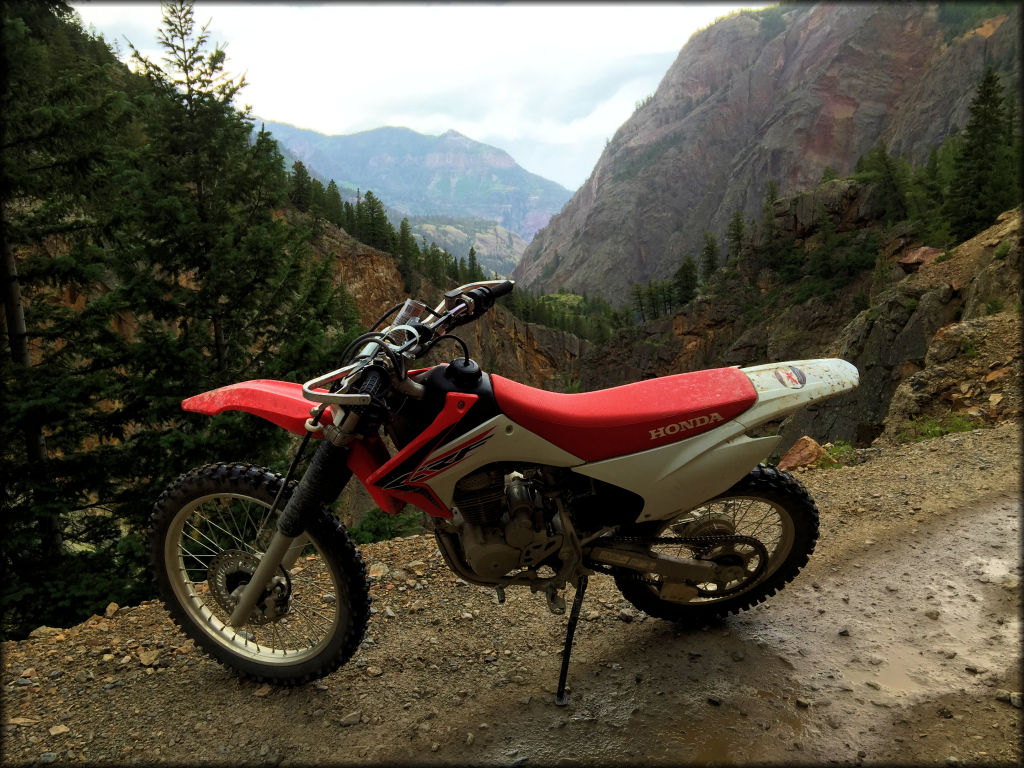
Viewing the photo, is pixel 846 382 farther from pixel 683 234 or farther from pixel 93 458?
pixel 683 234

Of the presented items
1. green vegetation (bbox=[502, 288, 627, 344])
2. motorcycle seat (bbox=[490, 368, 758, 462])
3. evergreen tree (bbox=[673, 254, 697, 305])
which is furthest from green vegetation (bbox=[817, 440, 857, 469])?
evergreen tree (bbox=[673, 254, 697, 305])

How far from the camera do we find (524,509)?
8.47ft

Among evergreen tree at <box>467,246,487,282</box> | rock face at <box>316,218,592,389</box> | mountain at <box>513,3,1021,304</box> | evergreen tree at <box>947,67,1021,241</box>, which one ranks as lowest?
rock face at <box>316,218,592,389</box>

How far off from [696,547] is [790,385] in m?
1.00

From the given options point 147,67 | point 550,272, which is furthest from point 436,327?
point 550,272

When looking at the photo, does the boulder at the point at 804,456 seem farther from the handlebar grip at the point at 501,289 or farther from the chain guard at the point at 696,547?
the handlebar grip at the point at 501,289

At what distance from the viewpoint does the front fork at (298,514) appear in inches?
100

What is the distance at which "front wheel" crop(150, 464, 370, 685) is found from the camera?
2.79 meters

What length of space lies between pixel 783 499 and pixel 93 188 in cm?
995

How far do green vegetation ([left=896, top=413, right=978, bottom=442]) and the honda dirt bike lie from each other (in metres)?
4.84

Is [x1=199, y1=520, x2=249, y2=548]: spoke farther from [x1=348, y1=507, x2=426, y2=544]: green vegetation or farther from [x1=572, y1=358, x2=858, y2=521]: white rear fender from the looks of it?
[x1=348, y1=507, x2=426, y2=544]: green vegetation

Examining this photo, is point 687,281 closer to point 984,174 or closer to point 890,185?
point 890,185

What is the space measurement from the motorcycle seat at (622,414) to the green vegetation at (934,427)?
5.29 meters

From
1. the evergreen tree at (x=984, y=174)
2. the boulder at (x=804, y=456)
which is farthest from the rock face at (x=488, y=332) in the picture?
the boulder at (x=804, y=456)
